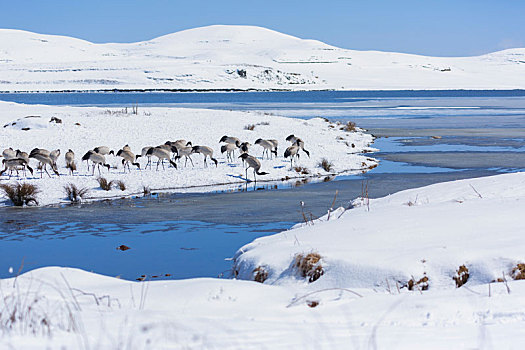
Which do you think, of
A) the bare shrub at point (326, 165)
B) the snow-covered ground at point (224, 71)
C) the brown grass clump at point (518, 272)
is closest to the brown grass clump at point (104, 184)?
the bare shrub at point (326, 165)

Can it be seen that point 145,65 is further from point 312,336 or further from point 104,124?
point 312,336

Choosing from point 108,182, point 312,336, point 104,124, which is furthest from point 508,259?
point 104,124

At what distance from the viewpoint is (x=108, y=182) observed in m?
17.2

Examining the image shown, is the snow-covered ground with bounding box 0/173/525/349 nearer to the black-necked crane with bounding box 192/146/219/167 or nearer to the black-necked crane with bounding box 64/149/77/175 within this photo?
→ the black-necked crane with bounding box 64/149/77/175

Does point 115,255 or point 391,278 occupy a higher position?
point 391,278

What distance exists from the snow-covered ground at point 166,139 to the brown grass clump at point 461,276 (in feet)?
35.5

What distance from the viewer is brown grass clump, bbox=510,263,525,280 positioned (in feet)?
21.2

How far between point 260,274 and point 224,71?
13788 centimetres

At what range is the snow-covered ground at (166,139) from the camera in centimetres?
1759

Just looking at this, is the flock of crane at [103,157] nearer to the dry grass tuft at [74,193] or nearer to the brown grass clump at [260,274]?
the dry grass tuft at [74,193]

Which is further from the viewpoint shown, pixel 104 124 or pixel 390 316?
pixel 104 124

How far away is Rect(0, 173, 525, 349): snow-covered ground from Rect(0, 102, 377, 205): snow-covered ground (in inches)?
364

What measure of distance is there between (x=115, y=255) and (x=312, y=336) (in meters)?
6.75

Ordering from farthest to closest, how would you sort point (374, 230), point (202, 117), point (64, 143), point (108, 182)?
1. point (202, 117)
2. point (64, 143)
3. point (108, 182)
4. point (374, 230)
